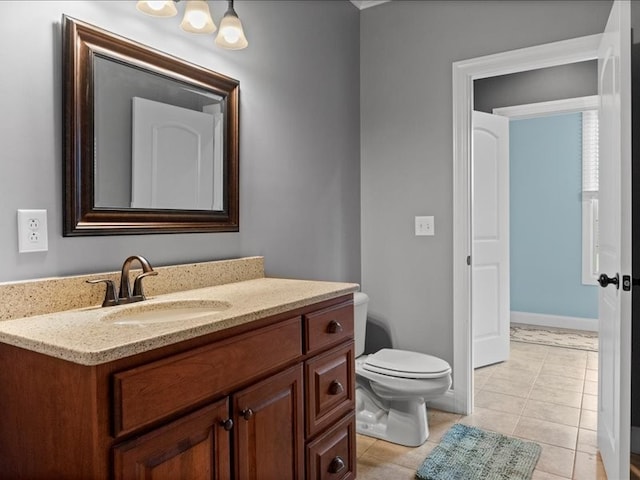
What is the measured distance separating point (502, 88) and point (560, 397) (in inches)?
103

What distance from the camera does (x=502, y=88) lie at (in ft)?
13.4

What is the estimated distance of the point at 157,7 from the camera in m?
1.56

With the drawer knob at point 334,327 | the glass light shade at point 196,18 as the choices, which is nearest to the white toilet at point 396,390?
the drawer knob at point 334,327

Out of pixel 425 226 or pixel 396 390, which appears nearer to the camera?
pixel 396 390

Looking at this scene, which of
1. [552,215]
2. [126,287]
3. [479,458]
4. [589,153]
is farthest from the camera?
[552,215]

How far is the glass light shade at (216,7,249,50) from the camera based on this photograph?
5.82 feet

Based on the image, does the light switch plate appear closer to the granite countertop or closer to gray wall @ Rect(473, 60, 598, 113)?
the granite countertop

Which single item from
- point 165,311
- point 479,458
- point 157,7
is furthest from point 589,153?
point 165,311

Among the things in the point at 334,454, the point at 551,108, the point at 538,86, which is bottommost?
the point at 334,454

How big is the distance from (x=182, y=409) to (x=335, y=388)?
0.71m

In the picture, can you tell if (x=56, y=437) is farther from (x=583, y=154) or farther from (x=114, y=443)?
(x=583, y=154)

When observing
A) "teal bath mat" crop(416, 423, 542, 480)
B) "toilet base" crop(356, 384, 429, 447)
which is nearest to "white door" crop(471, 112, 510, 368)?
"teal bath mat" crop(416, 423, 542, 480)

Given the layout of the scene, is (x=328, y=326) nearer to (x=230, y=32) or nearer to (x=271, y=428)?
(x=271, y=428)

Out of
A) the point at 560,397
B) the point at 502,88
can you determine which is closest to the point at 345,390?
the point at 560,397
